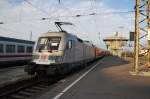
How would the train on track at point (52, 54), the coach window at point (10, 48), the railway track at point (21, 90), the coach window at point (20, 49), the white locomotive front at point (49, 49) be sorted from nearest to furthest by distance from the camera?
the railway track at point (21, 90)
the train on track at point (52, 54)
the white locomotive front at point (49, 49)
the coach window at point (10, 48)
the coach window at point (20, 49)

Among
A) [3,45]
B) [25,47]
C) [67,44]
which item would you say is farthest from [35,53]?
[25,47]

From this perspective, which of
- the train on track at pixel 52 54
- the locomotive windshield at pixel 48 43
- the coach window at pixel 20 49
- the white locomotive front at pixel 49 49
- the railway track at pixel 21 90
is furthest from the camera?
the coach window at pixel 20 49

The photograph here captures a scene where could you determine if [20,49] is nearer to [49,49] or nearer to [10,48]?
[10,48]

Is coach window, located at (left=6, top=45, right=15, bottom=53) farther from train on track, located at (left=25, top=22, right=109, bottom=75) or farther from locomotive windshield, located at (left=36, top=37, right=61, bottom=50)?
locomotive windshield, located at (left=36, top=37, right=61, bottom=50)

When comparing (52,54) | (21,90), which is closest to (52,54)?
(52,54)

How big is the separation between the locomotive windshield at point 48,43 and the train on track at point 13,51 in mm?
6825

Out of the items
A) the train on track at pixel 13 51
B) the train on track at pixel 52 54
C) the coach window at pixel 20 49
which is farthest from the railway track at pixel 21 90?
the coach window at pixel 20 49

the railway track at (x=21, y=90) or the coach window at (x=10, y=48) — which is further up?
the coach window at (x=10, y=48)

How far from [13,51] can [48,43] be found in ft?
32.4

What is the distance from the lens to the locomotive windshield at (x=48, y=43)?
2055 centimetres

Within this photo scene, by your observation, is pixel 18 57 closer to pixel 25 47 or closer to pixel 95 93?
pixel 25 47

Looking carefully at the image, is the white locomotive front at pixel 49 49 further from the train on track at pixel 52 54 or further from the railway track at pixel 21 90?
the railway track at pixel 21 90

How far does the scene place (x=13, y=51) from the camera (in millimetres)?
29797

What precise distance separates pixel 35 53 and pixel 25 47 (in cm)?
1346
